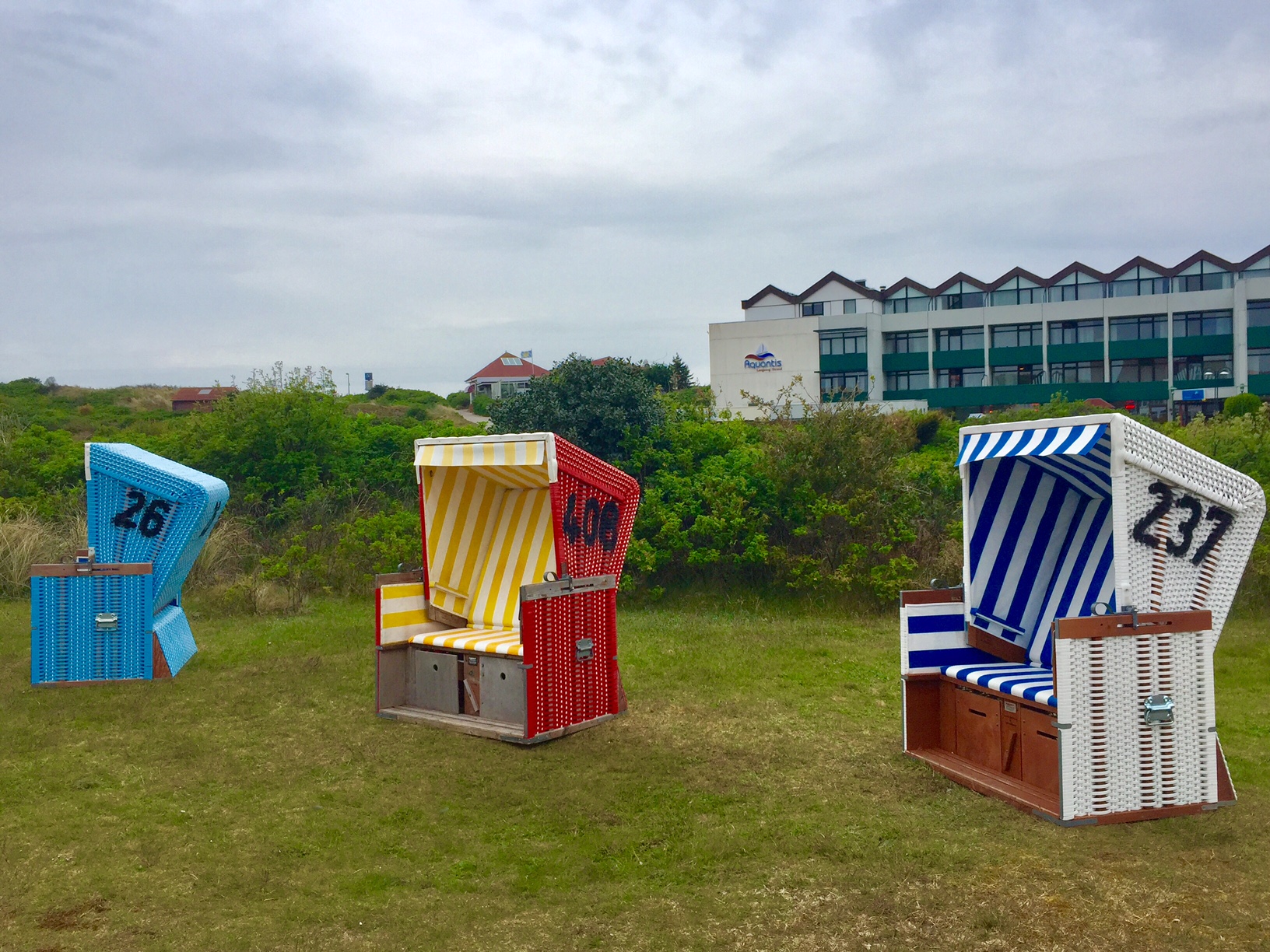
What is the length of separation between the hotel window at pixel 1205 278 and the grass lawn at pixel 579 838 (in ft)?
164

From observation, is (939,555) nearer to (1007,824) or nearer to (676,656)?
(676,656)

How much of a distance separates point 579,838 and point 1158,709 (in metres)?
3.24

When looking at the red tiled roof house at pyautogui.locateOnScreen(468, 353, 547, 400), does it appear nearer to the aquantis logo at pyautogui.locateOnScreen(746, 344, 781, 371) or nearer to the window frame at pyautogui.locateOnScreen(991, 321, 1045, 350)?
the aquantis logo at pyautogui.locateOnScreen(746, 344, 781, 371)

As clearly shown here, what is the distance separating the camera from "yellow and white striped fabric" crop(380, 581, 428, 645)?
8.84 meters

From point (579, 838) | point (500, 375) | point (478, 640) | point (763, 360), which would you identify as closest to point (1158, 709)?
point (579, 838)

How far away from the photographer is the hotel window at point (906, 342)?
57.1 meters

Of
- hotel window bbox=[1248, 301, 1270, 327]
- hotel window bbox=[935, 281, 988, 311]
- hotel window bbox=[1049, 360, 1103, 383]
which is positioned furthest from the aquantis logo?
hotel window bbox=[1248, 301, 1270, 327]

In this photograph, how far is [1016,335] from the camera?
A: 181 feet

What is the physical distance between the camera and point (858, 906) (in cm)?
486

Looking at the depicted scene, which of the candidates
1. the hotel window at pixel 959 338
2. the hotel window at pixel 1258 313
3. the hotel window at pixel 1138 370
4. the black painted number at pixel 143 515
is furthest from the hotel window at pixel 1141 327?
the black painted number at pixel 143 515

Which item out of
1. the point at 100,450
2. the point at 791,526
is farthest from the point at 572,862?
the point at 791,526

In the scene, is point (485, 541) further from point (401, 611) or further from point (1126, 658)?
point (1126, 658)

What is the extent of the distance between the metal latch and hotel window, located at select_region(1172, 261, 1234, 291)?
177 ft

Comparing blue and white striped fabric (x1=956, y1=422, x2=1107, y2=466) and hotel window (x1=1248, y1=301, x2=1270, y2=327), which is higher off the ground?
hotel window (x1=1248, y1=301, x2=1270, y2=327)
